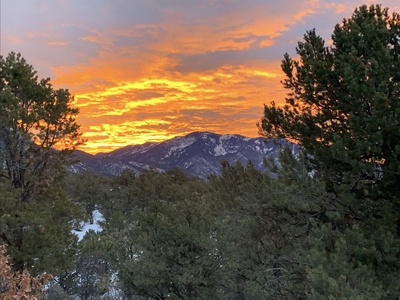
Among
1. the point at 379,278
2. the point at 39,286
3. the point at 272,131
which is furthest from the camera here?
the point at 272,131

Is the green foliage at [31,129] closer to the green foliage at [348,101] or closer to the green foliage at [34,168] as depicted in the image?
the green foliage at [34,168]

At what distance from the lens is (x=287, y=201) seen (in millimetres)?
9977

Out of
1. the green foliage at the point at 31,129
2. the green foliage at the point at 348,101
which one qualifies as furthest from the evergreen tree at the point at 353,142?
the green foliage at the point at 31,129

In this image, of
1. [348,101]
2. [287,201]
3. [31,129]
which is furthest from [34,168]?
[348,101]

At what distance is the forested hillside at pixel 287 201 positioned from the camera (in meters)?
8.13

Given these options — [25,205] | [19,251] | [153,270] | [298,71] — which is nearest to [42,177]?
[25,205]

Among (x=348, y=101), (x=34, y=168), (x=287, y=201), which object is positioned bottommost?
(x=287, y=201)

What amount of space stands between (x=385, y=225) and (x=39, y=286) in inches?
305

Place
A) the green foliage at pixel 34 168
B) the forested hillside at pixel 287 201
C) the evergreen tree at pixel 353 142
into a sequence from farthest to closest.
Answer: the green foliage at pixel 34 168
the forested hillside at pixel 287 201
the evergreen tree at pixel 353 142

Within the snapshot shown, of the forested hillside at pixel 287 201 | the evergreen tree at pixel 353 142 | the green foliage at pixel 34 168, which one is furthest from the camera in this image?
the green foliage at pixel 34 168

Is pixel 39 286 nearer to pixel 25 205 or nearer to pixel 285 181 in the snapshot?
pixel 285 181

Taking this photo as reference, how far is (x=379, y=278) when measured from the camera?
809 centimetres

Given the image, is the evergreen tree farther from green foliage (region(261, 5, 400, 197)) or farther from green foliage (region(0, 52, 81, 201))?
green foliage (region(0, 52, 81, 201))

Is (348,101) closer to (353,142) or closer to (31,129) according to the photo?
(353,142)
